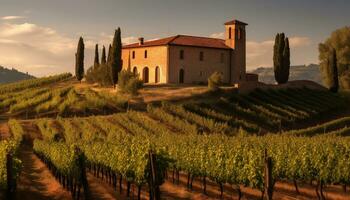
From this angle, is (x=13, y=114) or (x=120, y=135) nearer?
(x=120, y=135)

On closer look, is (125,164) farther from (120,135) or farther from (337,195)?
(120,135)

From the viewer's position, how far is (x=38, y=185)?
23547mm

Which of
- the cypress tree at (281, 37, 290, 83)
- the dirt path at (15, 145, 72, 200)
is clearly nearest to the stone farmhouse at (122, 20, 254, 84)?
the cypress tree at (281, 37, 290, 83)

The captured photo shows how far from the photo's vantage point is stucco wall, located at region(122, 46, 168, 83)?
5858 centimetres

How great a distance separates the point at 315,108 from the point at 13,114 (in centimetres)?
3308

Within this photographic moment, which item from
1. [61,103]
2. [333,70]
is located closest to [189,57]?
[61,103]

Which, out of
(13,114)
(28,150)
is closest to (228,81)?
(13,114)

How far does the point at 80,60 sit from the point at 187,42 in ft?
57.1

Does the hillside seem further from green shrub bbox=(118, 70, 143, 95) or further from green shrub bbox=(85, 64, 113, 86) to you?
green shrub bbox=(85, 64, 113, 86)

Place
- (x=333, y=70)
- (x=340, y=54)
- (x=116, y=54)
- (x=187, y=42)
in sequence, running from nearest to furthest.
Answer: (x=116, y=54)
(x=333, y=70)
(x=187, y=42)
(x=340, y=54)

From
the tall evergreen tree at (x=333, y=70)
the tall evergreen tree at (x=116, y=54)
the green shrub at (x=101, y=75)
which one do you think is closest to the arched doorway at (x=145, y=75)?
the green shrub at (x=101, y=75)

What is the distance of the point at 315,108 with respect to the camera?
5153 centimetres

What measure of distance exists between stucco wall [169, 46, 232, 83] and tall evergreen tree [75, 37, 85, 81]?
1601cm

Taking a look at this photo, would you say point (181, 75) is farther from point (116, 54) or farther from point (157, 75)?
point (116, 54)
